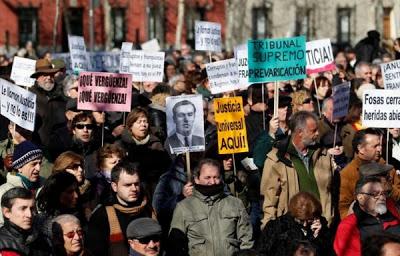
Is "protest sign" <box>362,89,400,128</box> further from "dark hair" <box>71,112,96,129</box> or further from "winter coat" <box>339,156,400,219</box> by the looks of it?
"dark hair" <box>71,112,96,129</box>

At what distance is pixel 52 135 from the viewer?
13109 millimetres

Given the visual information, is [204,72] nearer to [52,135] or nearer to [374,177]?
[52,135]

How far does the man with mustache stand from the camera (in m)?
11.6

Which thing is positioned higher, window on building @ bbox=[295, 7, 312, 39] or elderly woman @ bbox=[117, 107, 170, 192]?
window on building @ bbox=[295, 7, 312, 39]

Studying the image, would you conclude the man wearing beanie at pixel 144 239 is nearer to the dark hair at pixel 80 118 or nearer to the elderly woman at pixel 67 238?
the elderly woman at pixel 67 238

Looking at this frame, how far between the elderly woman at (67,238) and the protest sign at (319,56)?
9.34 metres

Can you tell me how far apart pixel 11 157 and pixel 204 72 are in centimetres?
587

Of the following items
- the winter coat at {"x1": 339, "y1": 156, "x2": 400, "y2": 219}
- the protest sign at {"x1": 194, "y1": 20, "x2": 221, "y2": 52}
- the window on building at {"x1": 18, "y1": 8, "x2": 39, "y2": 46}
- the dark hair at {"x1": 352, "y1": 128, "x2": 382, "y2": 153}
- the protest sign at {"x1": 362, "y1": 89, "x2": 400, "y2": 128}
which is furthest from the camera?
the window on building at {"x1": 18, "y1": 8, "x2": 39, "y2": 46}

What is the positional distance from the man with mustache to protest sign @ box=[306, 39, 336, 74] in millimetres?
5979

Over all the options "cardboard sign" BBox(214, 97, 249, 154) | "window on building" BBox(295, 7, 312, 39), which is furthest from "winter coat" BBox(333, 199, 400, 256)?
"window on building" BBox(295, 7, 312, 39)

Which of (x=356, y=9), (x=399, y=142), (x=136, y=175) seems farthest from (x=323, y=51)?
(x=356, y=9)

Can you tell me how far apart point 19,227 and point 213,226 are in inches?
71.0

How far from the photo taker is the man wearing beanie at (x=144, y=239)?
30.1ft

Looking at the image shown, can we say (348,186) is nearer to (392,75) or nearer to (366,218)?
(366,218)
